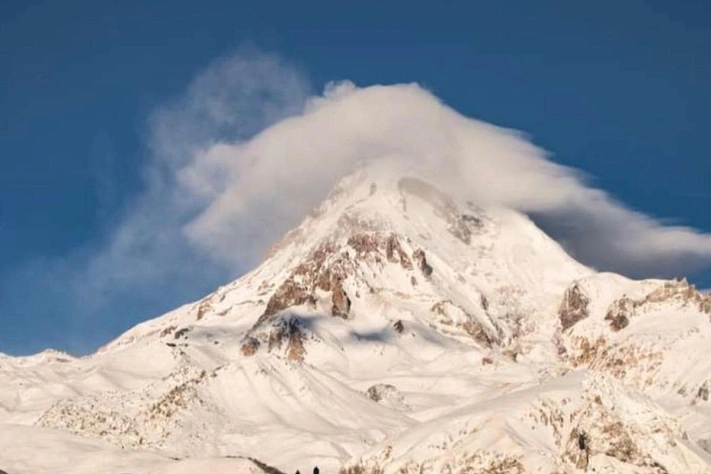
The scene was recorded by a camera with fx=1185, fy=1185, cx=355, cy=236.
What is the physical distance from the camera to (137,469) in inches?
3278

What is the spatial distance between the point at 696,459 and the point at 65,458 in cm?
5688

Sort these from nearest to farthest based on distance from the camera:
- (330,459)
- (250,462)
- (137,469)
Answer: (250,462) → (137,469) → (330,459)

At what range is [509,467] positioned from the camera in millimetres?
112875

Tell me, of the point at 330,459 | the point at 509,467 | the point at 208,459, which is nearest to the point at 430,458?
the point at 509,467

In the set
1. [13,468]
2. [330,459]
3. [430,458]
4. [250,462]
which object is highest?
[330,459]

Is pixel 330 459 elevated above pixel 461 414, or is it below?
above

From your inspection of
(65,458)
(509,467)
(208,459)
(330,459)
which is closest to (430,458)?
(509,467)

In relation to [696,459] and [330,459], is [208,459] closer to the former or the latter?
[696,459]

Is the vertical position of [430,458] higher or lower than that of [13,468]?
higher

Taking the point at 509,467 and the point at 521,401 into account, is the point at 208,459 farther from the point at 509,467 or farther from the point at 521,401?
the point at 521,401

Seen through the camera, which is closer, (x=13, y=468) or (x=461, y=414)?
(x=13, y=468)

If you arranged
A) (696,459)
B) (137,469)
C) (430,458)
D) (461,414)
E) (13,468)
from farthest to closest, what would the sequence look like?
(461,414), (430,458), (696,459), (13,468), (137,469)

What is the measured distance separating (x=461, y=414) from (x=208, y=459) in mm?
62912

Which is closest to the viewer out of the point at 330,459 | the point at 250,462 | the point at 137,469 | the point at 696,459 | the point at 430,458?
the point at 250,462
